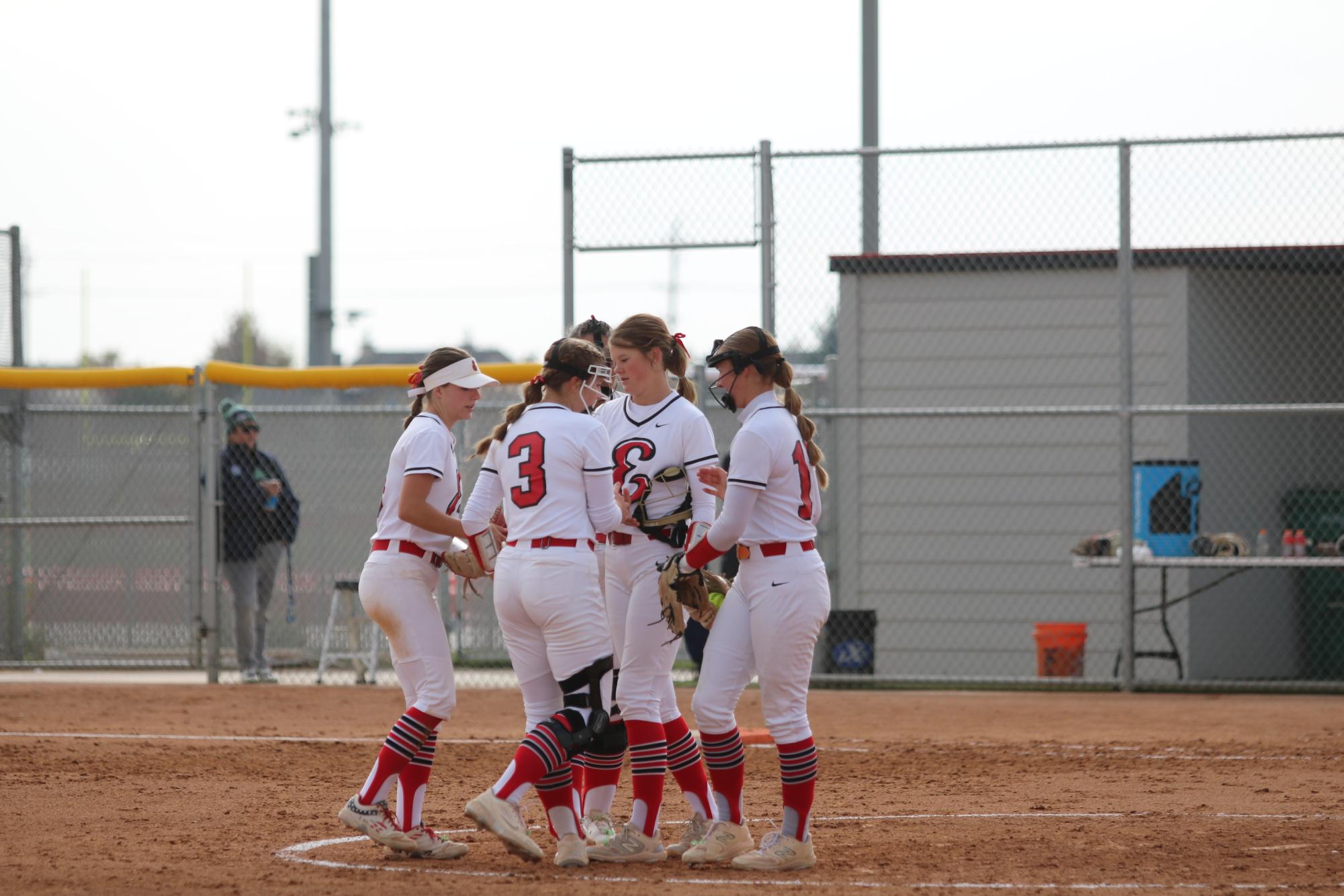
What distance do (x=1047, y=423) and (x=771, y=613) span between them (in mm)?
8193

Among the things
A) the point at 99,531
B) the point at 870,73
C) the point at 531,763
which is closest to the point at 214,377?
the point at 99,531

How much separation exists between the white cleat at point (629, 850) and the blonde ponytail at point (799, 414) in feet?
4.55

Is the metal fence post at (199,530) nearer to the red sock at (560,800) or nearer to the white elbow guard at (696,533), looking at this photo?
the red sock at (560,800)

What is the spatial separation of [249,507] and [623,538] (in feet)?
23.8

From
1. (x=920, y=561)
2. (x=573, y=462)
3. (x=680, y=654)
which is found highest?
(x=573, y=462)

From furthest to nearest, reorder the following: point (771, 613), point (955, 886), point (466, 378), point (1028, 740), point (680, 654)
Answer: point (680, 654) → point (1028, 740) → point (466, 378) → point (771, 613) → point (955, 886)

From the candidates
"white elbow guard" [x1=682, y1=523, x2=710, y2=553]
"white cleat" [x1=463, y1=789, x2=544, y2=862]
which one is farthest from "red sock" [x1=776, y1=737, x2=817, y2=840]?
"white cleat" [x1=463, y1=789, x2=544, y2=862]

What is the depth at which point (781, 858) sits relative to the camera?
5410 mm

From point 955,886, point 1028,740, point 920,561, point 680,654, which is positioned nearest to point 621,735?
point 955,886

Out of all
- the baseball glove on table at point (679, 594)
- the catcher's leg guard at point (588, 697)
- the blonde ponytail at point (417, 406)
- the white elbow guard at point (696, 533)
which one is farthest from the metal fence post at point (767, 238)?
the catcher's leg guard at point (588, 697)

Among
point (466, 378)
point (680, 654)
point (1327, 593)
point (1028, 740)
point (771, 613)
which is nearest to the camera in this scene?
point (771, 613)

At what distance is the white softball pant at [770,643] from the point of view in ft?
17.8

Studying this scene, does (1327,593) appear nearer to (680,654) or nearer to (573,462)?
(680,654)

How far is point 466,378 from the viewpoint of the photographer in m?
5.91
